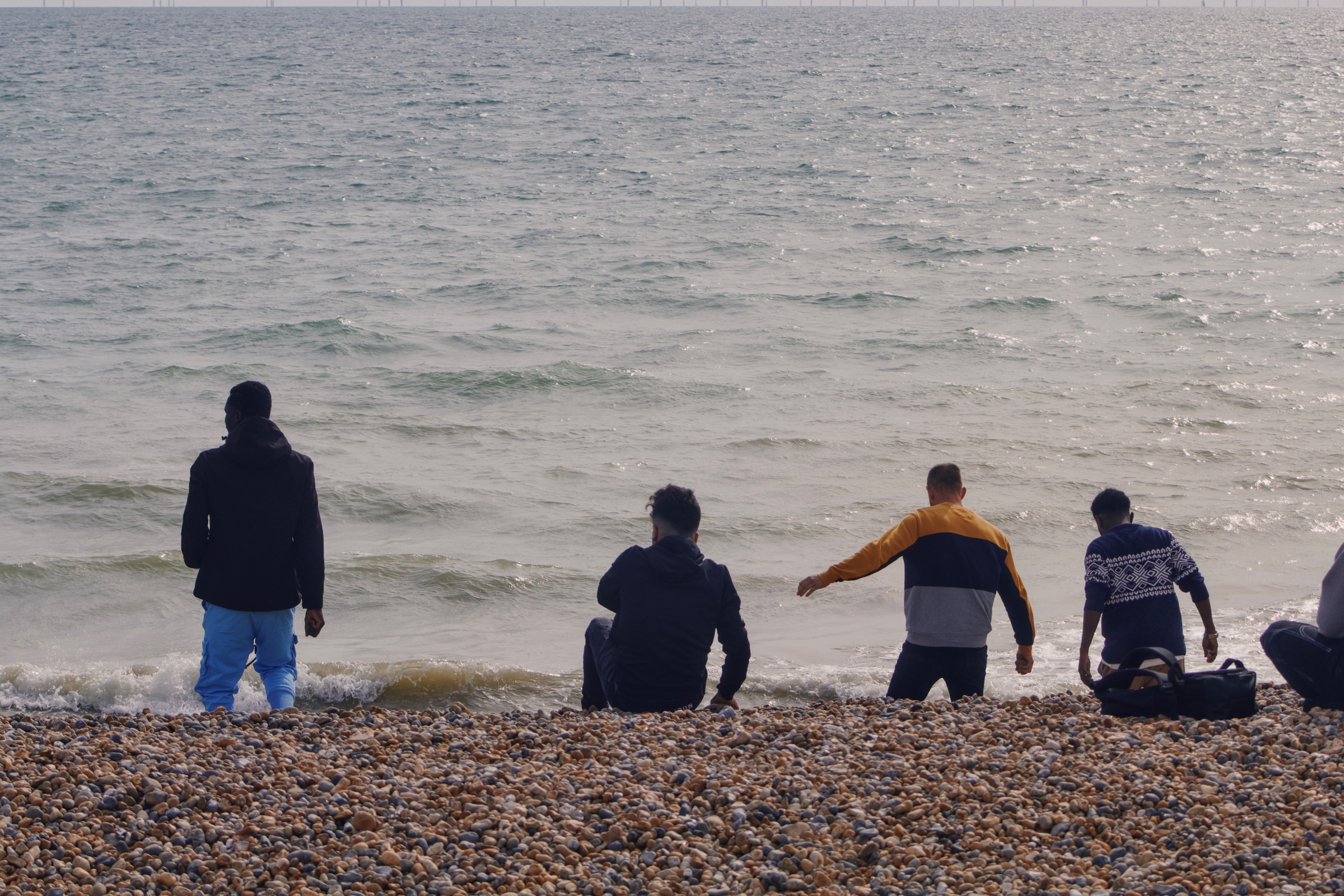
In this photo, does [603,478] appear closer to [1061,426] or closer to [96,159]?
[1061,426]

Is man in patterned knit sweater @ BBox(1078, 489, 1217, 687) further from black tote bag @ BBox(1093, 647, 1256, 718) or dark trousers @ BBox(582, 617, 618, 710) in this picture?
dark trousers @ BBox(582, 617, 618, 710)

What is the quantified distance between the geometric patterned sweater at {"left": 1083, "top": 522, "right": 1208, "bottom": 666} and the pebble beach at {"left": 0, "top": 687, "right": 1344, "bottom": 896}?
0.60m

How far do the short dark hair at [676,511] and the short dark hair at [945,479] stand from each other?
1.22 meters

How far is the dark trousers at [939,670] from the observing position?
5.82 meters

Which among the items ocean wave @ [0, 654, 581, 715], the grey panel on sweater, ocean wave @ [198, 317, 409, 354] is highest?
ocean wave @ [198, 317, 409, 354]

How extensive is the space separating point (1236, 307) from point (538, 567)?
1496 centimetres

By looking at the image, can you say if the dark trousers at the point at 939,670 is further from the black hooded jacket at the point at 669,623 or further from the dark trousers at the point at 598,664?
the dark trousers at the point at 598,664

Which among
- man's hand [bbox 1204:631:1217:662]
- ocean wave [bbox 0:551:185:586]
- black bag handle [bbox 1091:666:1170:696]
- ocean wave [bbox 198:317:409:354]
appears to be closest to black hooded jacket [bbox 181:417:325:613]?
black bag handle [bbox 1091:666:1170:696]

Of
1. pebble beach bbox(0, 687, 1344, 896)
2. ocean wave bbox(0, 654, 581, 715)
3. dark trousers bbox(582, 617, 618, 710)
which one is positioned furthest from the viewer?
ocean wave bbox(0, 654, 581, 715)

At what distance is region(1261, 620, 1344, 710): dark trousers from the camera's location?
16.7 ft

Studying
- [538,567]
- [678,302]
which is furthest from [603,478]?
[678,302]

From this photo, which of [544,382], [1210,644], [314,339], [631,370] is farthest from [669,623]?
[314,339]

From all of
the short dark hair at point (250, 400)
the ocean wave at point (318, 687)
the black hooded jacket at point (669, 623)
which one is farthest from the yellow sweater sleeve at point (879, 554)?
the short dark hair at point (250, 400)

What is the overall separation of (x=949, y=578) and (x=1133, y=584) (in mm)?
923
